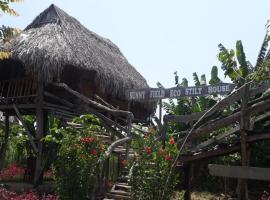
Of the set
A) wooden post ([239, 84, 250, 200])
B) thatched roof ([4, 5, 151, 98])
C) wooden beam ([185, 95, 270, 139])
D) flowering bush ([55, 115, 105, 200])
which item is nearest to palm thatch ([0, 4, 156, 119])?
thatched roof ([4, 5, 151, 98])

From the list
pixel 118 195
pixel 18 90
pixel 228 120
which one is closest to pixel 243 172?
pixel 228 120

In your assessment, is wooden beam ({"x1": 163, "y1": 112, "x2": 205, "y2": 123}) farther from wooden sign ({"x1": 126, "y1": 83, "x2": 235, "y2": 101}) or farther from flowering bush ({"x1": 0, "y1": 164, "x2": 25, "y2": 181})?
flowering bush ({"x1": 0, "y1": 164, "x2": 25, "y2": 181})

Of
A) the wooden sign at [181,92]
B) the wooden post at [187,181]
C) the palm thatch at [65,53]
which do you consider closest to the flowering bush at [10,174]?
the palm thatch at [65,53]

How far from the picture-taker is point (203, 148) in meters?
8.24

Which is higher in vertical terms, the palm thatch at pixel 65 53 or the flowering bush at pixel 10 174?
the palm thatch at pixel 65 53

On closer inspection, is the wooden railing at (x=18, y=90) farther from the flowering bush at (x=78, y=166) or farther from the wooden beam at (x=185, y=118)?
the flowering bush at (x=78, y=166)

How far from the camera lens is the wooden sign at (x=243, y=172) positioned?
5.40 m

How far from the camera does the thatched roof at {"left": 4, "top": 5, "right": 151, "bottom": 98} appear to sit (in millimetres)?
10852

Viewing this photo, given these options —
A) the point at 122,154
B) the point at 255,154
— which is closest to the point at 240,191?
the point at 122,154

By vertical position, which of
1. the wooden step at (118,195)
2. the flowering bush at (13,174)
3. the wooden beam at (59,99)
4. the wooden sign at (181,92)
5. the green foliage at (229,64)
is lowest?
the wooden step at (118,195)

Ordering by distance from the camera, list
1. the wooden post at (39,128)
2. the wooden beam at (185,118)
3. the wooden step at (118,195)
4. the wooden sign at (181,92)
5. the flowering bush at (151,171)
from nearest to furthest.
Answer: the flowering bush at (151,171) < the wooden step at (118,195) < the wooden sign at (181,92) < the wooden beam at (185,118) < the wooden post at (39,128)

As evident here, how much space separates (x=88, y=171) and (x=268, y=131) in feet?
10.3

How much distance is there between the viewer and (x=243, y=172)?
5.62m

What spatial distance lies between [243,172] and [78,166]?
8.40 feet
